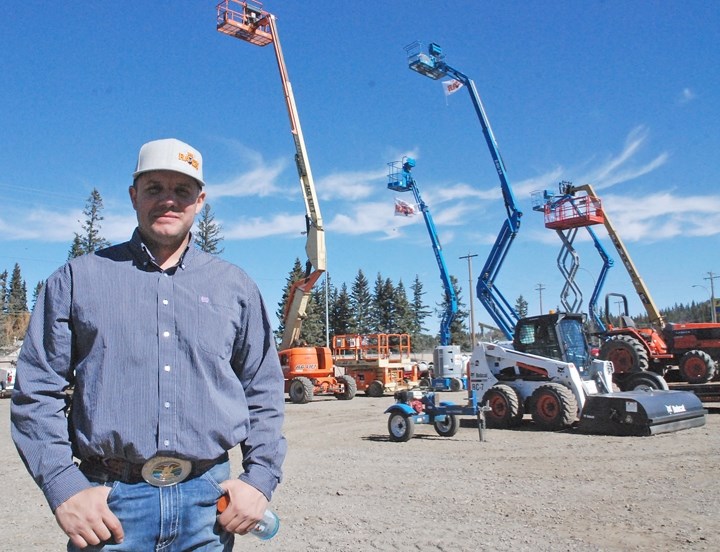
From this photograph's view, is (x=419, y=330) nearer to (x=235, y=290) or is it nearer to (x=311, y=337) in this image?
(x=311, y=337)

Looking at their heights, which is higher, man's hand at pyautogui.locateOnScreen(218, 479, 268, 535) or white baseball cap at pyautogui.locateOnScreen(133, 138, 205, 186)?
white baseball cap at pyautogui.locateOnScreen(133, 138, 205, 186)

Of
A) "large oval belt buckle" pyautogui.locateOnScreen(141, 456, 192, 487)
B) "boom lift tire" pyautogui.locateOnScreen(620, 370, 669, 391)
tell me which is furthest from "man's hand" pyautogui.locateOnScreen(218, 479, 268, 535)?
"boom lift tire" pyautogui.locateOnScreen(620, 370, 669, 391)

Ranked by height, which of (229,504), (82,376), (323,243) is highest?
(323,243)

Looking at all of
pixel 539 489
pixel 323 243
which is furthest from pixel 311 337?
pixel 539 489

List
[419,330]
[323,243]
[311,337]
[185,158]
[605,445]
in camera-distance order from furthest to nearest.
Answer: [419,330]
[311,337]
[323,243]
[605,445]
[185,158]

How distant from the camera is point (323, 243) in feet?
80.3

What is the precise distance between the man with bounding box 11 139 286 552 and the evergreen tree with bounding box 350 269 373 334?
83.8 meters

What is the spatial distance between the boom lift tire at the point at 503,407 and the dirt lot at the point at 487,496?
1376mm

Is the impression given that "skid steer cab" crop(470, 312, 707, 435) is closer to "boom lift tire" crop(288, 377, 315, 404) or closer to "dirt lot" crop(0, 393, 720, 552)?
"dirt lot" crop(0, 393, 720, 552)

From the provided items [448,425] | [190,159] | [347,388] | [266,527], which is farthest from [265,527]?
[347,388]

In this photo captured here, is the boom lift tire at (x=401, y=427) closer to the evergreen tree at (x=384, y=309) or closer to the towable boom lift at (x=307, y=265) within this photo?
the towable boom lift at (x=307, y=265)

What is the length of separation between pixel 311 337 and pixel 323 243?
46.0m

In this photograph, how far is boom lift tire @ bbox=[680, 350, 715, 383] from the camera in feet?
61.4

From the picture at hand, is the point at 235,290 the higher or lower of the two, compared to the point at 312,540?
higher
